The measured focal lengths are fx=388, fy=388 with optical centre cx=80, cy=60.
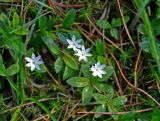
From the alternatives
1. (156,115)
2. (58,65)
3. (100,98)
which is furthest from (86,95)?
(156,115)

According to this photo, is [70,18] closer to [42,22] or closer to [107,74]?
[42,22]

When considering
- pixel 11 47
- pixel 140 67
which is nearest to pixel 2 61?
pixel 11 47

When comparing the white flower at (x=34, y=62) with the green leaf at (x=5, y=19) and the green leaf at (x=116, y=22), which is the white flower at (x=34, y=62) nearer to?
the green leaf at (x=5, y=19)

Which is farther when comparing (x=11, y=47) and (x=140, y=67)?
(x=140, y=67)

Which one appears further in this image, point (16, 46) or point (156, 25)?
point (156, 25)

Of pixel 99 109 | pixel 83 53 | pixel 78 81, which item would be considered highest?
pixel 83 53

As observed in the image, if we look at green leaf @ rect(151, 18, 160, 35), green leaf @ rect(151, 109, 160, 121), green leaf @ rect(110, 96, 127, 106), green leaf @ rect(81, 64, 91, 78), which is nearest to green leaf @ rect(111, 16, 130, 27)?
green leaf @ rect(151, 18, 160, 35)

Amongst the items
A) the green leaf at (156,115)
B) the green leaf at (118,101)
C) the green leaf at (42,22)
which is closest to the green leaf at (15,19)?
the green leaf at (42,22)

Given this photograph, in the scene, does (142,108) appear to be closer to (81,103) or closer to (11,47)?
(81,103)
